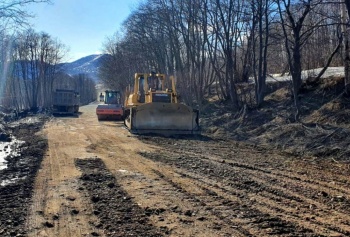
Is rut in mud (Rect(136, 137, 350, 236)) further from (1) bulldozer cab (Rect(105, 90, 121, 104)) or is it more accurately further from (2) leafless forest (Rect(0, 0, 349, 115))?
(1) bulldozer cab (Rect(105, 90, 121, 104))

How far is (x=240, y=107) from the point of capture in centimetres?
2183

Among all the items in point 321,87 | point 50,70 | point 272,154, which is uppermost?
point 50,70

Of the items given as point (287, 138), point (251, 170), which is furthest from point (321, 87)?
point (251, 170)

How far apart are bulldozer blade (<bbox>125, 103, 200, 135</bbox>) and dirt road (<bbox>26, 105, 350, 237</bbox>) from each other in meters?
5.70

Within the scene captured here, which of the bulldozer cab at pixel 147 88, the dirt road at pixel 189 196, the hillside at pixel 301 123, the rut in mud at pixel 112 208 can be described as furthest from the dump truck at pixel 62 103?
the rut in mud at pixel 112 208

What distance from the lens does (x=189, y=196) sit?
6512mm

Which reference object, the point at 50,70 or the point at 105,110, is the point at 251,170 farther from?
the point at 50,70

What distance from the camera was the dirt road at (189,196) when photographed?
4955 mm

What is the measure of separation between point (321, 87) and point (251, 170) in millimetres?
10967

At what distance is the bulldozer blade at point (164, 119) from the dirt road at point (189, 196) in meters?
5.70

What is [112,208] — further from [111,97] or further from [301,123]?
[111,97]

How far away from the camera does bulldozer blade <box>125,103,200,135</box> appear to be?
17.1 m

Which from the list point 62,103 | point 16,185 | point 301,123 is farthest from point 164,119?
point 62,103

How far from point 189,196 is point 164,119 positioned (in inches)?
422
